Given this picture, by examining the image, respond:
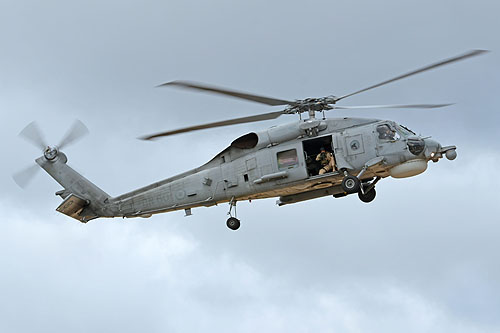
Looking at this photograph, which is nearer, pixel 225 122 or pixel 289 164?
pixel 225 122

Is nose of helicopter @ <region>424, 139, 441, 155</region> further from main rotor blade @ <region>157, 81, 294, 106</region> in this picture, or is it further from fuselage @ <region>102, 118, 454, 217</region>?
main rotor blade @ <region>157, 81, 294, 106</region>

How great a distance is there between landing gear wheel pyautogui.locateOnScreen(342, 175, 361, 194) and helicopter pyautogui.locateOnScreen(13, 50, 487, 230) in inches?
1.3

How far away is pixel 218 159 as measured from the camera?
87.1 ft

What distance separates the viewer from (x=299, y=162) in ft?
81.8

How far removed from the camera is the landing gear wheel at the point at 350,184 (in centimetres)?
2433

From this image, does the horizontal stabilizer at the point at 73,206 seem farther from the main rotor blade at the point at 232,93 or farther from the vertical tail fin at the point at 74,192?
the main rotor blade at the point at 232,93

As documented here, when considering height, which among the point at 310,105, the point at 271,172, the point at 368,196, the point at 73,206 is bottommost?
the point at 368,196

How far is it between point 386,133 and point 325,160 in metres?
2.24

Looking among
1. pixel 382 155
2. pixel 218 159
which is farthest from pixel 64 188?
pixel 382 155

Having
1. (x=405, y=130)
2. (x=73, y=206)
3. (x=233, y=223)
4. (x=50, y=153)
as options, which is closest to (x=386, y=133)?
(x=405, y=130)

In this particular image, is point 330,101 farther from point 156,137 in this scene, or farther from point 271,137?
point 156,137

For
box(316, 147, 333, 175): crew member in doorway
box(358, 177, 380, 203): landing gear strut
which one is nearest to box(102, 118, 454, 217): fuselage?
box(316, 147, 333, 175): crew member in doorway

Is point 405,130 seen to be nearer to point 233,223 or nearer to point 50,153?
point 233,223

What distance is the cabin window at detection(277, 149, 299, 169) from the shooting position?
25.0 metres
